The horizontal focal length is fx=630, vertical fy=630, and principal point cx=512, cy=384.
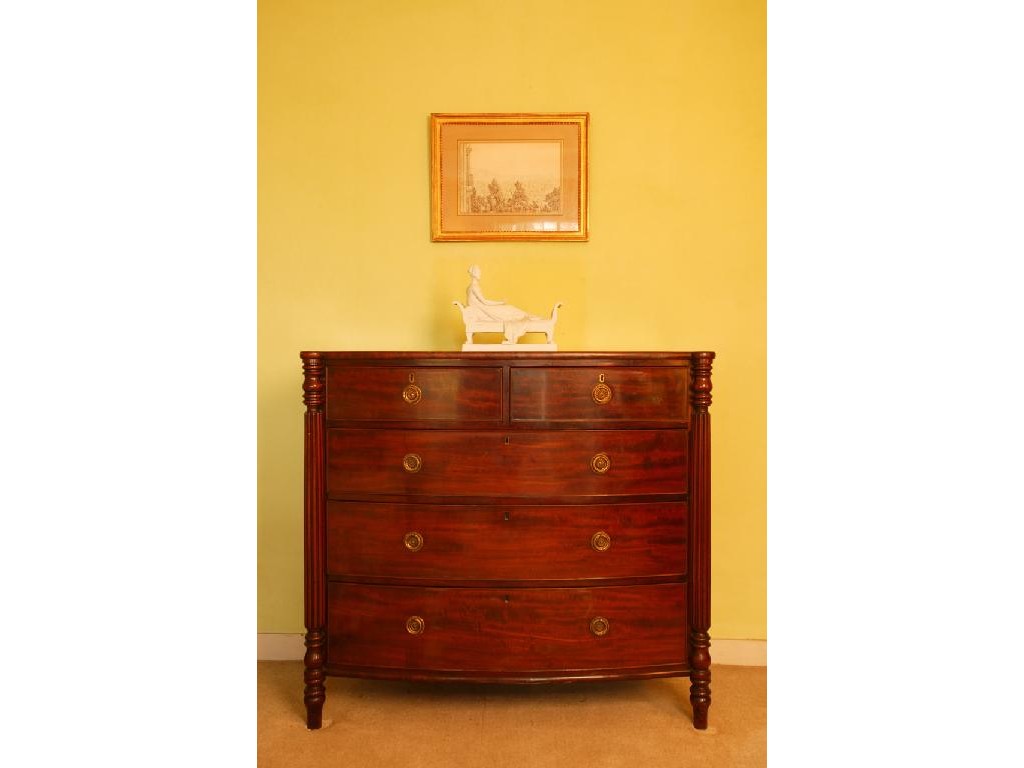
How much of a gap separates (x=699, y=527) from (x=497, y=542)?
0.69 metres

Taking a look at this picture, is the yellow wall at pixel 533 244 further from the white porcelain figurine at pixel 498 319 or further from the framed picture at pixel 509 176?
the white porcelain figurine at pixel 498 319

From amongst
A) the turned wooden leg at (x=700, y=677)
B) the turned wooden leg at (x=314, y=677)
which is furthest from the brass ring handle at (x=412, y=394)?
the turned wooden leg at (x=700, y=677)

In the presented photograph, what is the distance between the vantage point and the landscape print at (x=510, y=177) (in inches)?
107

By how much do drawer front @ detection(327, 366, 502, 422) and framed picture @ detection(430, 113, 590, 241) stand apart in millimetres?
869

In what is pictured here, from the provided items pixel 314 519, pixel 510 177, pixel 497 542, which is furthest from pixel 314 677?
pixel 510 177

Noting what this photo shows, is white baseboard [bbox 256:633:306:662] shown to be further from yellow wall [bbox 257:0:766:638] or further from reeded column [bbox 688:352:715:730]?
reeded column [bbox 688:352:715:730]

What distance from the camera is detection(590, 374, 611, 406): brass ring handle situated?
2104 millimetres

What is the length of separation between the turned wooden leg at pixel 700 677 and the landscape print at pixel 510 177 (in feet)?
5.83

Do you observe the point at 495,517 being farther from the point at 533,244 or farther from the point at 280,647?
the point at 280,647
